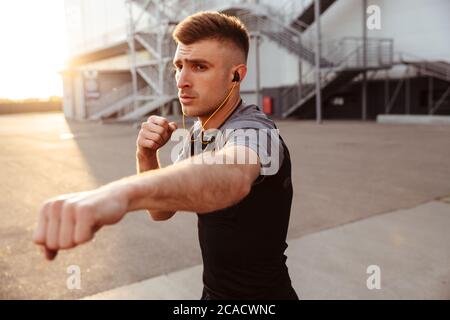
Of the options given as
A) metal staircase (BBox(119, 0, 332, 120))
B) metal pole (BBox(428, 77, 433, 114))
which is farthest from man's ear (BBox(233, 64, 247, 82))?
metal staircase (BBox(119, 0, 332, 120))

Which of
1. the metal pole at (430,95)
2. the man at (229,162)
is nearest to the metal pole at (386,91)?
the metal pole at (430,95)

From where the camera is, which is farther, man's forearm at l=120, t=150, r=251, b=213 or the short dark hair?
the short dark hair

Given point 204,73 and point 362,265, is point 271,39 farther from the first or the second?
point 204,73

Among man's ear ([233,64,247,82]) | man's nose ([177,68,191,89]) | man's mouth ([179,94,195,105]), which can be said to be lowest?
man's mouth ([179,94,195,105])

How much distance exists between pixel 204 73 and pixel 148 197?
2.70 ft

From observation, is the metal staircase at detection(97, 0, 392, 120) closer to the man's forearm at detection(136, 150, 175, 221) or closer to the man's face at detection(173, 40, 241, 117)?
the man's forearm at detection(136, 150, 175, 221)

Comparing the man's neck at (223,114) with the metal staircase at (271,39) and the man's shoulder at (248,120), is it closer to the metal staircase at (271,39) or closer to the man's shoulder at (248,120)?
the man's shoulder at (248,120)

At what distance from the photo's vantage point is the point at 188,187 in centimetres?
123

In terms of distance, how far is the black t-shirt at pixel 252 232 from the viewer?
1718 mm

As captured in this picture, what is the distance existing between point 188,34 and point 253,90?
27.3 m

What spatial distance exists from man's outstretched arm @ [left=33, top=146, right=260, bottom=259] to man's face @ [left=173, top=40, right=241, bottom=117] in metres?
0.37

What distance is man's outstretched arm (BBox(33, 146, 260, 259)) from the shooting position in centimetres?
95

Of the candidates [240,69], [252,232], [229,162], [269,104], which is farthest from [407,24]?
[229,162]
